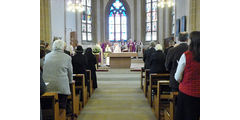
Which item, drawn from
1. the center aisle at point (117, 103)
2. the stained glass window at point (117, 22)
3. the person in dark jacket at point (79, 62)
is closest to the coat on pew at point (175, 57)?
the center aisle at point (117, 103)

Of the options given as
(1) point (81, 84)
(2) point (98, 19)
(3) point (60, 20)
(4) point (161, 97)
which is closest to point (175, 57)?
(4) point (161, 97)

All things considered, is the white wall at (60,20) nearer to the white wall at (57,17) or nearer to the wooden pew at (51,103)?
the white wall at (57,17)

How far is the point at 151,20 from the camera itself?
18.7m

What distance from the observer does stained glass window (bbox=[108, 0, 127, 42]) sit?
20.1m

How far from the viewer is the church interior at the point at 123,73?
8.36 ft

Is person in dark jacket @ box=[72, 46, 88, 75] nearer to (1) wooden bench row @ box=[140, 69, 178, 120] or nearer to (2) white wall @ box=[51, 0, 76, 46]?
(1) wooden bench row @ box=[140, 69, 178, 120]

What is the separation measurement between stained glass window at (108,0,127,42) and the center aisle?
12.5 meters

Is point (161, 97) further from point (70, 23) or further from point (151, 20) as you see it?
point (151, 20)

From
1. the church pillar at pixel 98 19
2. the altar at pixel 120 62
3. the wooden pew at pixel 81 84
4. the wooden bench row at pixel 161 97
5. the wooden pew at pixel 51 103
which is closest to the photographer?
the wooden pew at pixel 51 103
